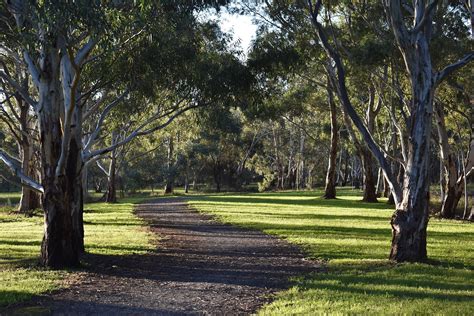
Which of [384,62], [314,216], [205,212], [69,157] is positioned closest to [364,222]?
[314,216]

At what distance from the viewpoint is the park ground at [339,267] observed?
7531 mm

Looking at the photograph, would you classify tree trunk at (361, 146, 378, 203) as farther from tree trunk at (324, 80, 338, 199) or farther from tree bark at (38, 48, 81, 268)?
tree bark at (38, 48, 81, 268)

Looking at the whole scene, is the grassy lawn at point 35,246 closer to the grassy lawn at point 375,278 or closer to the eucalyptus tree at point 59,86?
the eucalyptus tree at point 59,86

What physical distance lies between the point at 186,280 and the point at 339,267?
122 inches

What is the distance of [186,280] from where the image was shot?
31.4 ft

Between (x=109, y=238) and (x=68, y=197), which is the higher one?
(x=68, y=197)

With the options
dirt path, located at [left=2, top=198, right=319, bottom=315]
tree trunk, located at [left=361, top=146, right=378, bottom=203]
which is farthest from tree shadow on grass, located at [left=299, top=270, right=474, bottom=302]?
tree trunk, located at [left=361, top=146, right=378, bottom=203]

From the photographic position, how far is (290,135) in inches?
2665

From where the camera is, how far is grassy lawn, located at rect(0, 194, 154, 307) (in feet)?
28.8

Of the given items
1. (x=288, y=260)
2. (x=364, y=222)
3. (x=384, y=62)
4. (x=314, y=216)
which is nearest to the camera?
(x=288, y=260)

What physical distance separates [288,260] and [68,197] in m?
4.73

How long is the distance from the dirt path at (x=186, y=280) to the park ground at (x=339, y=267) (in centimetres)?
40

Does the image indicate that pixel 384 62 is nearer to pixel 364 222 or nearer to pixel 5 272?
pixel 364 222

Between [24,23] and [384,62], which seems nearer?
[24,23]
